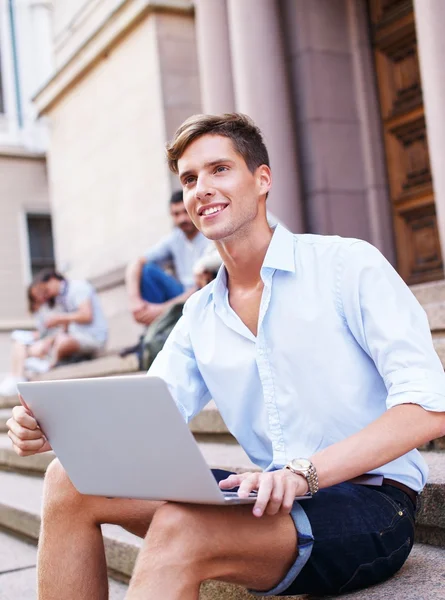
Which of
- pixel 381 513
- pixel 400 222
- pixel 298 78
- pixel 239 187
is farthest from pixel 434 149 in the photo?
pixel 381 513

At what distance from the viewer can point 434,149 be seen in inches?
201

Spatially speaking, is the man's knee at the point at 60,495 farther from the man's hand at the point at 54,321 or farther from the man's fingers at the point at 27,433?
the man's hand at the point at 54,321

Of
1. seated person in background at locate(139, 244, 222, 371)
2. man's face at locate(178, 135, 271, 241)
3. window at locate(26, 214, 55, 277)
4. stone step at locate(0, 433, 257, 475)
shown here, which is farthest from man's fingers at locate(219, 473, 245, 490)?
window at locate(26, 214, 55, 277)

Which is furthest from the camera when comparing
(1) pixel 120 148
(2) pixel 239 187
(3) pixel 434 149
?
(1) pixel 120 148

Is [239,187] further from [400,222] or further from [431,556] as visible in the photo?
[400,222]

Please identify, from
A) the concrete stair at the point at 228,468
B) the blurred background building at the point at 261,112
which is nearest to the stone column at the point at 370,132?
the blurred background building at the point at 261,112

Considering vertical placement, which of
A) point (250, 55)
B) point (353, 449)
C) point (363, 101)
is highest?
point (250, 55)

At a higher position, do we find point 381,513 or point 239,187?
point 239,187

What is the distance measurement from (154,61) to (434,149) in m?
3.78

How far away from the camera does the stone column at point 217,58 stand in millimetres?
7281

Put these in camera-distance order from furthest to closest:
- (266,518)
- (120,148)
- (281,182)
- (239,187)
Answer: (120,148) < (281,182) < (239,187) < (266,518)

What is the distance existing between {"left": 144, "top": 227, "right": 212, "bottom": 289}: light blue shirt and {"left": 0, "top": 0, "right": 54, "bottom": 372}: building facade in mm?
6378

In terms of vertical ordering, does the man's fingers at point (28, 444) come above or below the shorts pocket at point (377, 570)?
above

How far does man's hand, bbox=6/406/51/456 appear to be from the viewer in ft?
7.20
